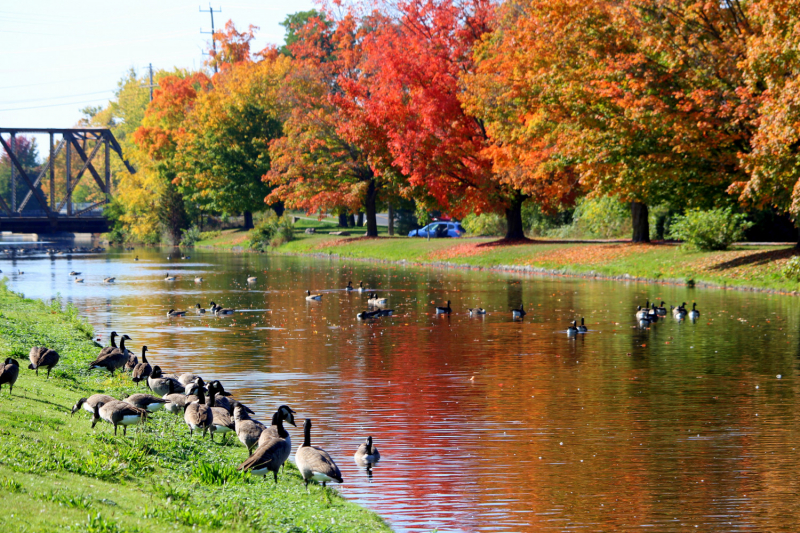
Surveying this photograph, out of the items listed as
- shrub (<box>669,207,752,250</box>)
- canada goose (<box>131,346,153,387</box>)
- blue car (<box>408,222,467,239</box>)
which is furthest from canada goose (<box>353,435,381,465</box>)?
blue car (<box>408,222,467,239</box>)

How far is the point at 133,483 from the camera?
1039 cm

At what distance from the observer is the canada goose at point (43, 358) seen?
1653 cm

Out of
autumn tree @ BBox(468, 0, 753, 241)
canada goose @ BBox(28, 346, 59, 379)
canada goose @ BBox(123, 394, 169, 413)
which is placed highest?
autumn tree @ BBox(468, 0, 753, 241)

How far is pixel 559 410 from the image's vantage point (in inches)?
632

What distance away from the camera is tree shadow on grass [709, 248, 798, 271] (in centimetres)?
3906

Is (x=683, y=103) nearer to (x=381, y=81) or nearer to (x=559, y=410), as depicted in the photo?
(x=559, y=410)

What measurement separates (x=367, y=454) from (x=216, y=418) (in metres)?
2.54

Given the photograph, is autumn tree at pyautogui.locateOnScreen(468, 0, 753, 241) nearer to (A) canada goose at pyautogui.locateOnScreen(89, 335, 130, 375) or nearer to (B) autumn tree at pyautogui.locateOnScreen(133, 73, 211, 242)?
(A) canada goose at pyautogui.locateOnScreen(89, 335, 130, 375)

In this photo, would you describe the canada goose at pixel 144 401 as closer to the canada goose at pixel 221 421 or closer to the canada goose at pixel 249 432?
the canada goose at pixel 221 421

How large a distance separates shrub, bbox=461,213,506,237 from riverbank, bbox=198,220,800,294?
22.4 feet

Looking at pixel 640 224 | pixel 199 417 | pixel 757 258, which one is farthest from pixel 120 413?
pixel 640 224

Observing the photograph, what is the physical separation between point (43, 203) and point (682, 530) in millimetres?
103150

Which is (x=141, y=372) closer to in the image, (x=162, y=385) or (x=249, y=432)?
(x=162, y=385)

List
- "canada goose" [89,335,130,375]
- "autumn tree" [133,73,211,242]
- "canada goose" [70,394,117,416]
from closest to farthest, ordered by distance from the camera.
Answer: "canada goose" [70,394,117,416]
"canada goose" [89,335,130,375]
"autumn tree" [133,73,211,242]
